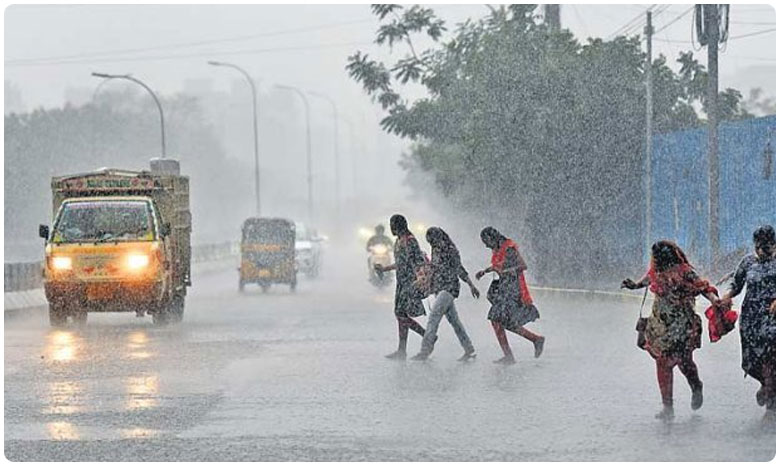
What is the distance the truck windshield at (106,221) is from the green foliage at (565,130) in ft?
54.9

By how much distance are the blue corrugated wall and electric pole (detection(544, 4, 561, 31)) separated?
706cm

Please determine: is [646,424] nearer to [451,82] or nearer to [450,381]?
[450,381]

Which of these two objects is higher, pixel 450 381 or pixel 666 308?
pixel 666 308

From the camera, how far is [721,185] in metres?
36.8

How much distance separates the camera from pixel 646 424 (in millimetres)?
12625

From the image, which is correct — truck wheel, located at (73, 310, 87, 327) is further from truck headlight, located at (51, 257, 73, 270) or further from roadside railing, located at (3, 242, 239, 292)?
roadside railing, located at (3, 242, 239, 292)

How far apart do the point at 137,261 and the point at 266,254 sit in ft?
45.3

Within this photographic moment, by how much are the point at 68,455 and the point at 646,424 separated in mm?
4318

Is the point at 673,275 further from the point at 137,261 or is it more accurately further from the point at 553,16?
the point at 553,16

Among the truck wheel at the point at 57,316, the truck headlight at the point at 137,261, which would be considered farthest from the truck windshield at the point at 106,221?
the truck wheel at the point at 57,316

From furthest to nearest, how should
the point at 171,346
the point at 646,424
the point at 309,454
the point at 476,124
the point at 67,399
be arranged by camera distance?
the point at 476,124
the point at 171,346
the point at 67,399
the point at 646,424
the point at 309,454

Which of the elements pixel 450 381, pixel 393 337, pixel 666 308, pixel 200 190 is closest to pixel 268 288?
pixel 393 337

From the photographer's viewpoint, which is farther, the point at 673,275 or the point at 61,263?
the point at 61,263


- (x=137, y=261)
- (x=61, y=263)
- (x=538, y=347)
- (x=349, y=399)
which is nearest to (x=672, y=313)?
(x=349, y=399)
